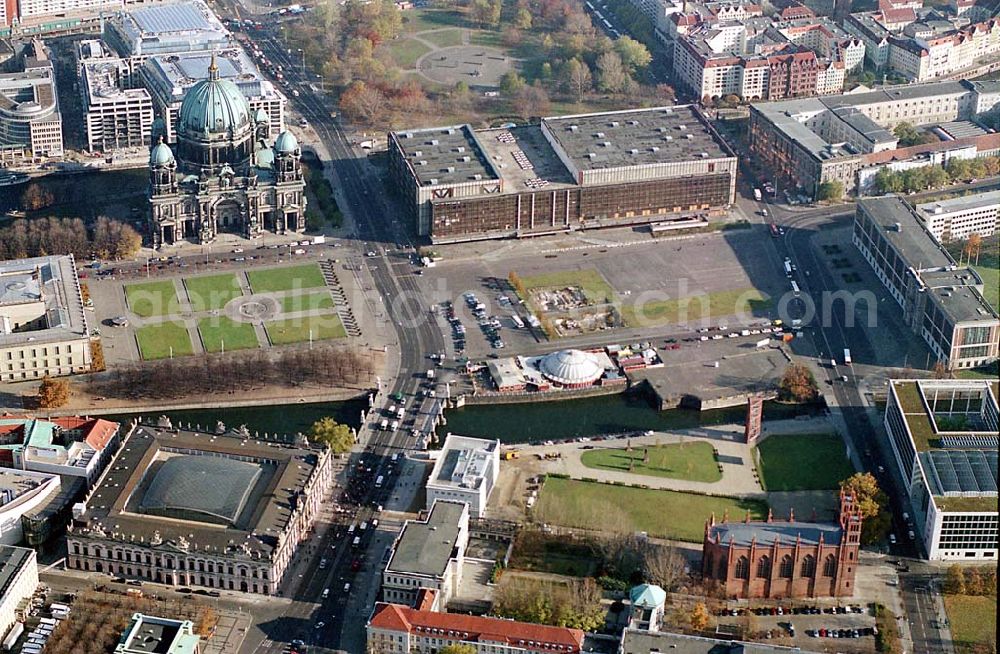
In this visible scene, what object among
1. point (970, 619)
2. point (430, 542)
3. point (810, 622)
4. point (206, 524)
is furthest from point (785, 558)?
point (206, 524)

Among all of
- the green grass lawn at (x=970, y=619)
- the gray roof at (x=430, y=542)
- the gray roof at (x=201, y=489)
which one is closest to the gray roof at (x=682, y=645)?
the green grass lawn at (x=970, y=619)

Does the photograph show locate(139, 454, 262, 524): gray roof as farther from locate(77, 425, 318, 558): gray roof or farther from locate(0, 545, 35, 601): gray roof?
locate(0, 545, 35, 601): gray roof

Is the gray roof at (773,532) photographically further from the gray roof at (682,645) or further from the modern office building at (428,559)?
the modern office building at (428,559)

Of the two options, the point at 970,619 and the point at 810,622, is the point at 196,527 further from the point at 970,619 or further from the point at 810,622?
the point at 970,619

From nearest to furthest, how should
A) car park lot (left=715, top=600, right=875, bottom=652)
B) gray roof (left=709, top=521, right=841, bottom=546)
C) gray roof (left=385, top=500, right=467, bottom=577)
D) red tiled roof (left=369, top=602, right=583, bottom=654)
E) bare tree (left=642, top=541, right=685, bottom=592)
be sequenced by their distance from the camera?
red tiled roof (left=369, top=602, right=583, bottom=654) < car park lot (left=715, top=600, right=875, bottom=652) < gray roof (left=385, top=500, right=467, bottom=577) < gray roof (left=709, top=521, right=841, bottom=546) < bare tree (left=642, top=541, right=685, bottom=592)

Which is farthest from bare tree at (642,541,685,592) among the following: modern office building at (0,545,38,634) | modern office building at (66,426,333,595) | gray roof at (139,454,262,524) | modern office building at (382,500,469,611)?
modern office building at (0,545,38,634)
